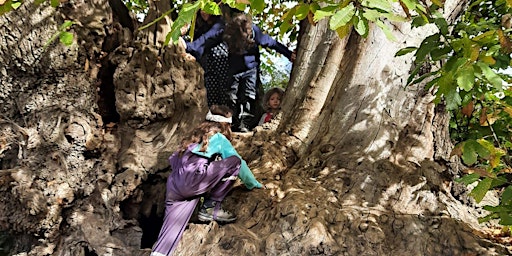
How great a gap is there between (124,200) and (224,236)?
1.11 meters

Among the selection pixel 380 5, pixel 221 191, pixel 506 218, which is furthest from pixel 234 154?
pixel 380 5

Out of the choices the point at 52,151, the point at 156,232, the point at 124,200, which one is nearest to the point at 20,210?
the point at 52,151

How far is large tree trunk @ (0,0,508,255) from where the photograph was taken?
3363 millimetres

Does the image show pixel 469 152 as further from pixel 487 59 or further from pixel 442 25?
pixel 442 25

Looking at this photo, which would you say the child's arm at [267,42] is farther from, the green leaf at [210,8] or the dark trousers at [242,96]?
the green leaf at [210,8]

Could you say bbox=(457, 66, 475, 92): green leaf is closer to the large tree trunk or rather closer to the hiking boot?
the large tree trunk

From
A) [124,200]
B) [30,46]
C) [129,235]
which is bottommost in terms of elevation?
[129,235]

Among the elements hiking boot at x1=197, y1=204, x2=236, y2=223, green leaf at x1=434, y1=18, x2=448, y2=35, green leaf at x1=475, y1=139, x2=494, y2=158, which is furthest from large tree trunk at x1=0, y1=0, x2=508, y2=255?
green leaf at x1=434, y1=18, x2=448, y2=35

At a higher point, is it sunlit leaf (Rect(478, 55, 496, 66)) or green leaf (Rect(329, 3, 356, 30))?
green leaf (Rect(329, 3, 356, 30))

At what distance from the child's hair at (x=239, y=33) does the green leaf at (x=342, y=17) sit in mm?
3557

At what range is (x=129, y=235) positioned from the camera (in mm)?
3859

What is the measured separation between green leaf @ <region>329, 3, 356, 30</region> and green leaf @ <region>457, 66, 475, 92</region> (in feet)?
2.18

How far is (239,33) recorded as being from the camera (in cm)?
533

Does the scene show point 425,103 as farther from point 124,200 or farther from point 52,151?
point 52,151
